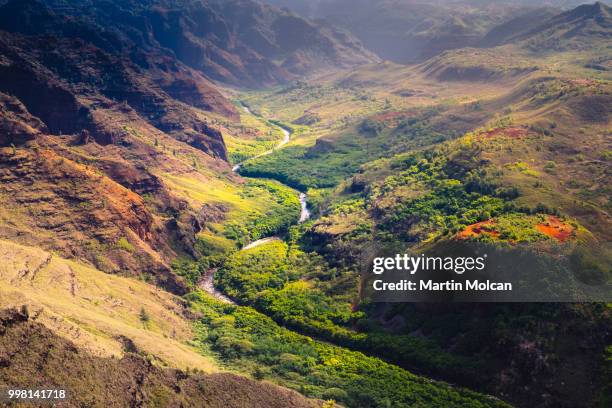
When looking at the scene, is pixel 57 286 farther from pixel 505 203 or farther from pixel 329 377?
pixel 505 203

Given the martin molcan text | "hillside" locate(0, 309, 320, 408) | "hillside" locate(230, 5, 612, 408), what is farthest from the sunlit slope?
the martin molcan text

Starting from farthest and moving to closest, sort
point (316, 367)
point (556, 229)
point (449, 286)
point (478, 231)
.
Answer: point (478, 231) → point (556, 229) → point (449, 286) → point (316, 367)

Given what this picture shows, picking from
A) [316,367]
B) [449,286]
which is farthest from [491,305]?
[316,367]

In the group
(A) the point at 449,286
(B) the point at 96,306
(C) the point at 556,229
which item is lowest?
(B) the point at 96,306

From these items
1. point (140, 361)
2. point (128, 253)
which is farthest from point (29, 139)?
point (140, 361)

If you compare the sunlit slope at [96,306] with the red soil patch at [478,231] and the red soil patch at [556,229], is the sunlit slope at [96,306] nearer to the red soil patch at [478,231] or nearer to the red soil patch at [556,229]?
the red soil patch at [478,231]

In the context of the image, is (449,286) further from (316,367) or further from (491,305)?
(316,367)

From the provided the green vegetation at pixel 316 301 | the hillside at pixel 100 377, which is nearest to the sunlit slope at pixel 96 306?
the hillside at pixel 100 377
